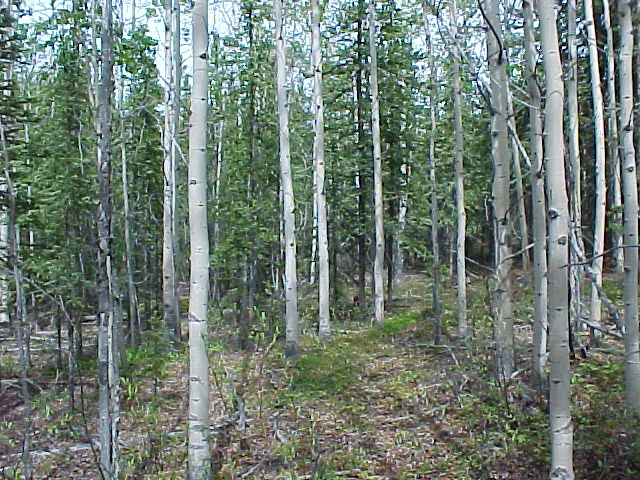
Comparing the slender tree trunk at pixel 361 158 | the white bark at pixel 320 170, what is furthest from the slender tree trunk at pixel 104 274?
the slender tree trunk at pixel 361 158

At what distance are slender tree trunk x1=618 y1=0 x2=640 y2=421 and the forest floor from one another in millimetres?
359

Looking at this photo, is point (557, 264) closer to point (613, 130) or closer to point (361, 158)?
point (613, 130)

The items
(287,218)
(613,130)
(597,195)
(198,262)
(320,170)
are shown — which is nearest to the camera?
(198,262)

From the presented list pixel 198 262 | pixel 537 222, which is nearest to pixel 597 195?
pixel 537 222

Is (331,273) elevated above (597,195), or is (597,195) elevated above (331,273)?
(597,195)

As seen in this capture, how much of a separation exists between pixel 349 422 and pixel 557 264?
419cm

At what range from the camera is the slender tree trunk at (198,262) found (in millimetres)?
5305

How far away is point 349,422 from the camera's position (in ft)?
23.8

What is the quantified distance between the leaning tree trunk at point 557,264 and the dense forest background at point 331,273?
1 centimetres

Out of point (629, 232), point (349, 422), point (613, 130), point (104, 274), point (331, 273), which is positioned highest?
point (613, 130)

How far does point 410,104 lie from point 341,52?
2.46 metres

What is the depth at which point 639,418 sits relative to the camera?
5.01m

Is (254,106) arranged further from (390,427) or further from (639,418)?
(639,418)

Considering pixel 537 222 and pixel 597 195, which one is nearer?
pixel 537 222
